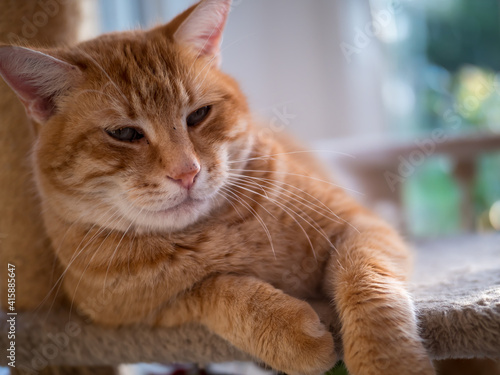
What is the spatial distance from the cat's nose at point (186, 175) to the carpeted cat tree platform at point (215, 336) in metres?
0.37

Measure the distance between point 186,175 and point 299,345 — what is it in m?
0.45

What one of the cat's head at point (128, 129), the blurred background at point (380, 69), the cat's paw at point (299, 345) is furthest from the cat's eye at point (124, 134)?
the blurred background at point (380, 69)

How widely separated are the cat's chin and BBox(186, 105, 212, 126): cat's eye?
0.22 m

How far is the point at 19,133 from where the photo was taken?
1.47 metres

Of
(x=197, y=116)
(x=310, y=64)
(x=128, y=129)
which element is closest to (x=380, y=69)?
(x=310, y=64)

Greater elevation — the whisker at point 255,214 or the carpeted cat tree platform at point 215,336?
the whisker at point 255,214

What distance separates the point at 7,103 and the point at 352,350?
127 cm

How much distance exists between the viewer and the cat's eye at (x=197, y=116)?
121 centimetres

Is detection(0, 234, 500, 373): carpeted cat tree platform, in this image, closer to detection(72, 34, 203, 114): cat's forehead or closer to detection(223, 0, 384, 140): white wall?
detection(72, 34, 203, 114): cat's forehead

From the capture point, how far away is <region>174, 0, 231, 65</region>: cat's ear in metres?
1.25

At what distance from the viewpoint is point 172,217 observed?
1.12m

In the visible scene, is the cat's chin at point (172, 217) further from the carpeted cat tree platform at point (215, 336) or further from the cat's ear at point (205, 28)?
the cat's ear at point (205, 28)

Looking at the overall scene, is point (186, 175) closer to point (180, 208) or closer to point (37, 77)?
point (180, 208)

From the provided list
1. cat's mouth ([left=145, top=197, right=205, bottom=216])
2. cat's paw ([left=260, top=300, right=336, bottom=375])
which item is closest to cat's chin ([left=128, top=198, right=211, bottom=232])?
cat's mouth ([left=145, top=197, right=205, bottom=216])
